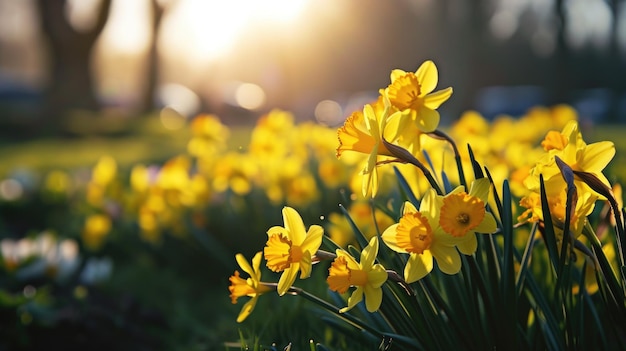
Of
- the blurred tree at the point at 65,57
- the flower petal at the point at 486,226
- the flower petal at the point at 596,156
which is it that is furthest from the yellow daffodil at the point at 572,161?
the blurred tree at the point at 65,57

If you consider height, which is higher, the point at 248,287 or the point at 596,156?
the point at 596,156

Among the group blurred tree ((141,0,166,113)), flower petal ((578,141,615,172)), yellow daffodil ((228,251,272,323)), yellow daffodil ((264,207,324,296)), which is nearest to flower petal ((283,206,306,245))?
yellow daffodil ((264,207,324,296))

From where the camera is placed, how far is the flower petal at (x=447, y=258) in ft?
3.67

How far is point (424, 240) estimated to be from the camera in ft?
3.61

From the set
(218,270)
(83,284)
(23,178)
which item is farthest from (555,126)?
(23,178)

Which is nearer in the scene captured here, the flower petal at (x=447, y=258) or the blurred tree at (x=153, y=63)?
the flower petal at (x=447, y=258)

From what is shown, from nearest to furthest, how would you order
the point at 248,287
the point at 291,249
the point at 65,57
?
the point at 291,249 → the point at 248,287 → the point at 65,57

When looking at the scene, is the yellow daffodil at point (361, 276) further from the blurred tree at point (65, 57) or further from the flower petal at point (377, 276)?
the blurred tree at point (65, 57)

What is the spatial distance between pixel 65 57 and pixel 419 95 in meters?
14.9

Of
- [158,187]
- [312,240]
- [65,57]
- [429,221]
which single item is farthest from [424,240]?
[65,57]

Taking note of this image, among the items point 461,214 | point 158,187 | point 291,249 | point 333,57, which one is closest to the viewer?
point 461,214

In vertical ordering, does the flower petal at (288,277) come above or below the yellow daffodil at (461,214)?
below

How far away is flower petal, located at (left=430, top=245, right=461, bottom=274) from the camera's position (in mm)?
1119

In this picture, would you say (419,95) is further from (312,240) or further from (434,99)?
(312,240)
